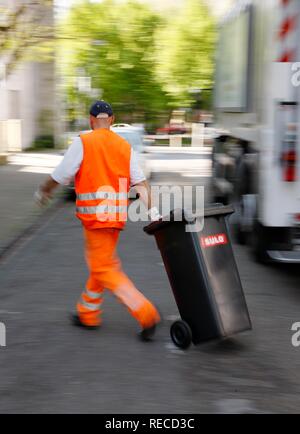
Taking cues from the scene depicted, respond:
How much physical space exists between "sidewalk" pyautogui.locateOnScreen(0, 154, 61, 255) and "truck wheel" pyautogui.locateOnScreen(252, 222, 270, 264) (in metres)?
3.01

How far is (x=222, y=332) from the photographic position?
4.79 meters

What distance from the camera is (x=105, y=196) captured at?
5.12m

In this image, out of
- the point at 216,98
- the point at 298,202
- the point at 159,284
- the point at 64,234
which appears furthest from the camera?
the point at 216,98

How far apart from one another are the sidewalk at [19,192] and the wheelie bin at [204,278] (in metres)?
4.12

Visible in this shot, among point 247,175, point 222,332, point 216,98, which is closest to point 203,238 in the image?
point 222,332

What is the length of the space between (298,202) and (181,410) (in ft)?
9.07

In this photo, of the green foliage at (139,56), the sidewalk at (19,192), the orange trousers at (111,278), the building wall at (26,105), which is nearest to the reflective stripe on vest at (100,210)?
the orange trousers at (111,278)

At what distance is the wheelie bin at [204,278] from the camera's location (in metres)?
4.80

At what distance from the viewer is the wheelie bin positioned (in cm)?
480

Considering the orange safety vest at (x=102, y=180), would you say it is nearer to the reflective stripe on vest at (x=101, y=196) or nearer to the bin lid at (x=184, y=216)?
the reflective stripe on vest at (x=101, y=196)

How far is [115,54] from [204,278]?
3533 centimetres

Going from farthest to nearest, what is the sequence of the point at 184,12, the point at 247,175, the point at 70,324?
the point at 184,12 → the point at 247,175 → the point at 70,324

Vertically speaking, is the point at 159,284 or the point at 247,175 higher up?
the point at 247,175
